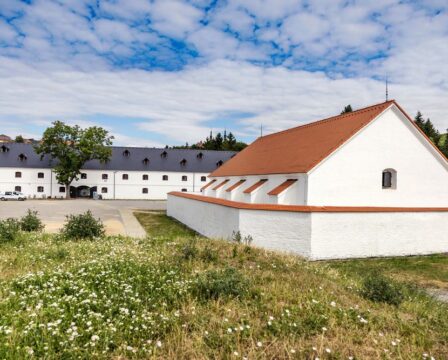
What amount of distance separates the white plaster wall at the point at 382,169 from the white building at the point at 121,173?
40146 mm

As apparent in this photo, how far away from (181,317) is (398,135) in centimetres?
1817

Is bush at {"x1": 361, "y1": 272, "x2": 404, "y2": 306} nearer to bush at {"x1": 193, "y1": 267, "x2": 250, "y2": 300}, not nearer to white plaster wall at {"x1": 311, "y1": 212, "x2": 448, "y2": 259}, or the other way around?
bush at {"x1": 193, "y1": 267, "x2": 250, "y2": 300}

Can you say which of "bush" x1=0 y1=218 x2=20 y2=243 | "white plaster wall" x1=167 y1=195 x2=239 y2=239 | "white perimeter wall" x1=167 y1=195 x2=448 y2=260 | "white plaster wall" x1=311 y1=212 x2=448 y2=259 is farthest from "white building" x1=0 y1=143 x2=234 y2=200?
"white plaster wall" x1=311 y1=212 x2=448 y2=259

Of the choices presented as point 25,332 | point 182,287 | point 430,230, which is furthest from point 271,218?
point 25,332

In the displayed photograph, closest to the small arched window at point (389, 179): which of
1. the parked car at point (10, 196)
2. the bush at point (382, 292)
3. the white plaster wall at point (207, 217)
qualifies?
the white plaster wall at point (207, 217)

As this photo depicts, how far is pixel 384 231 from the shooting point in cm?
1558

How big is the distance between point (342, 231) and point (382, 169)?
20.5 feet

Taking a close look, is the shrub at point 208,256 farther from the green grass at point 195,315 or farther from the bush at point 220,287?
the bush at point 220,287

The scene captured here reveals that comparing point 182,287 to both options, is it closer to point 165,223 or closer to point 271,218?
point 271,218

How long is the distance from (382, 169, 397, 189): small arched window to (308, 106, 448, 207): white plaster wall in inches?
9.2

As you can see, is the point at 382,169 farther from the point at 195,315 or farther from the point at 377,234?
the point at 195,315

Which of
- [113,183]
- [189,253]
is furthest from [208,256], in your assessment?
[113,183]

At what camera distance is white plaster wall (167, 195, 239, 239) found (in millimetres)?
16359

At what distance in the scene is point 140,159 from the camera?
186ft
